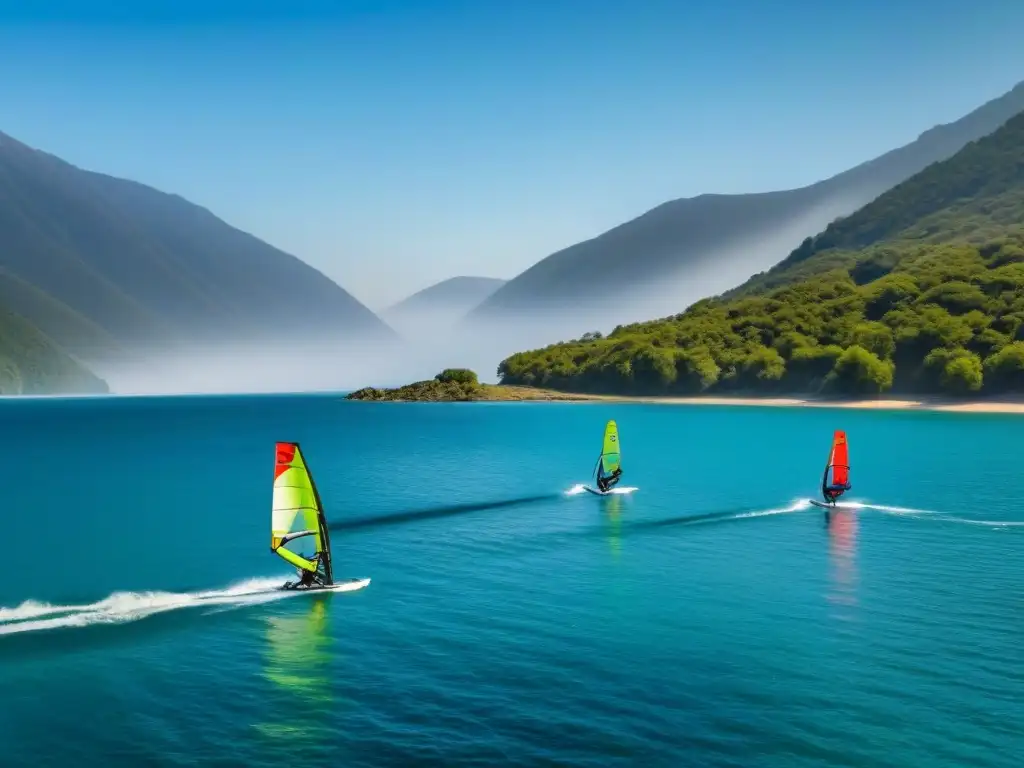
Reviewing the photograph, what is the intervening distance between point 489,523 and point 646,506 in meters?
13.5

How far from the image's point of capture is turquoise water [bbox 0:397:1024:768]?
73.4ft

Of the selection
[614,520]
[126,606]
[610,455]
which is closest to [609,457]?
[610,455]

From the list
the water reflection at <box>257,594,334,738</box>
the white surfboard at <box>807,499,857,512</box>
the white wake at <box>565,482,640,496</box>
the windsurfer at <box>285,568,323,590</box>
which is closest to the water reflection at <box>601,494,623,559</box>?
the white wake at <box>565,482,640,496</box>

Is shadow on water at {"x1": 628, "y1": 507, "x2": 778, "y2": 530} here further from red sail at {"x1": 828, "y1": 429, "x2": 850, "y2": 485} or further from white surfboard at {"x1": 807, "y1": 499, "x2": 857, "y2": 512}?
red sail at {"x1": 828, "y1": 429, "x2": 850, "y2": 485}

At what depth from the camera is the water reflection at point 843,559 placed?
36.2 m

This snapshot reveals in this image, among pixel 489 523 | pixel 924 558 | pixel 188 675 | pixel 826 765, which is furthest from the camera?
pixel 489 523

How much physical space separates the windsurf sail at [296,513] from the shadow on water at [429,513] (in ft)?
53.3

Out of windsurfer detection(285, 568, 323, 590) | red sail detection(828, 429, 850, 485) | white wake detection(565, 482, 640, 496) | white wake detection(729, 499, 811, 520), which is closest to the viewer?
windsurfer detection(285, 568, 323, 590)

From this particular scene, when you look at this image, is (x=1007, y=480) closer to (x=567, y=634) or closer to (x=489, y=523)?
(x=489, y=523)

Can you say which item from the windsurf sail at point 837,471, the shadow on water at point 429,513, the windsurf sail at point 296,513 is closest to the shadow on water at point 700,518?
the windsurf sail at point 837,471

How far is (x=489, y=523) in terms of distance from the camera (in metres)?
56.3

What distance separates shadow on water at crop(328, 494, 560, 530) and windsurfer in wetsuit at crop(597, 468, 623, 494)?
451 cm

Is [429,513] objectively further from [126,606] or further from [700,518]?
[126,606]

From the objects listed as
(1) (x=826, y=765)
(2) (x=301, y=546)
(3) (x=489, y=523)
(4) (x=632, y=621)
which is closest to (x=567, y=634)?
(4) (x=632, y=621)
